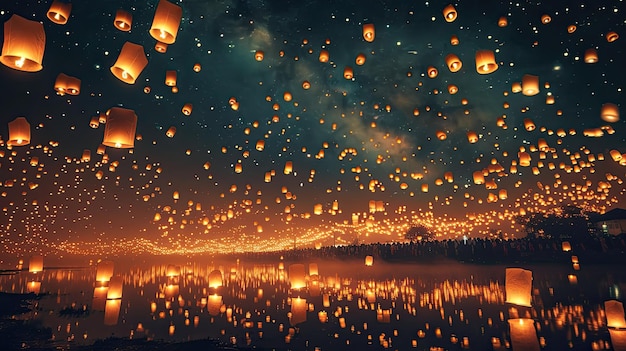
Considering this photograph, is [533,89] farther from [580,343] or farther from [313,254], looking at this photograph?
[313,254]

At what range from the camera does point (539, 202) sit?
31.8 metres

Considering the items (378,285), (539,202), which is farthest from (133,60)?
(539,202)

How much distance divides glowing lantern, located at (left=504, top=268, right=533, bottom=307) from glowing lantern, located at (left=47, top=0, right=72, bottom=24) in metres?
10.1

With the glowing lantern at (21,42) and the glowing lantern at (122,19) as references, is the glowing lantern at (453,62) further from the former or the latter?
the glowing lantern at (21,42)

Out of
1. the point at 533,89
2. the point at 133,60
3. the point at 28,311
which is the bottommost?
the point at 28,311

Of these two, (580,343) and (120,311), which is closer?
(580,343)

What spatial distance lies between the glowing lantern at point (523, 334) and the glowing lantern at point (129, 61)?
24.6ft

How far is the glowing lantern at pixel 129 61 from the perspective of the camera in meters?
5.50

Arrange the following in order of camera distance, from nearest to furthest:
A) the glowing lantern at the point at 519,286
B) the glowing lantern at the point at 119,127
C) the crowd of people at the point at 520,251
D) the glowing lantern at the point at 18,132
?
the glowing lantern at the point at 119,127 → the glowing lantern at the point at 18,132 → the glowing lantern at the point at 519,286 → the crowd of people at the point at 520,251

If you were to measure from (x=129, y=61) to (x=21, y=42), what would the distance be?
1.41m

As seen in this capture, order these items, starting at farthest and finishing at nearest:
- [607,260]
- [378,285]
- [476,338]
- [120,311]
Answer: [607,260] → [378,285] → [120,311] → [476,338]

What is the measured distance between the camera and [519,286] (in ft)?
25.0

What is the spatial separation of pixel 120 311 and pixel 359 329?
700cm

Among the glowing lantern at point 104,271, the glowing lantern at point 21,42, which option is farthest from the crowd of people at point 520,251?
the glowing lantern at point 21,42
